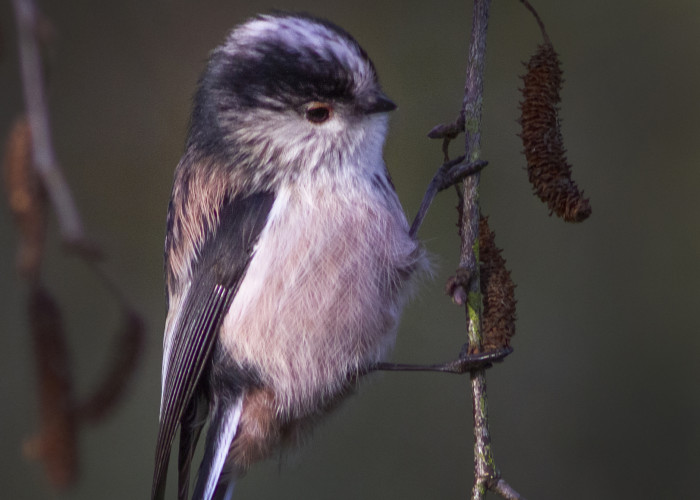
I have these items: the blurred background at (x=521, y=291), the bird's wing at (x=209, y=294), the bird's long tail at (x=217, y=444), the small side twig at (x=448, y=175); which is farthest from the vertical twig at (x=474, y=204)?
the blurred background at (x=521, y=291)

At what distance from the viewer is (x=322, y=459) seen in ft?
9.64

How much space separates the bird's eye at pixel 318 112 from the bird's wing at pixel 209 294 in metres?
0.19

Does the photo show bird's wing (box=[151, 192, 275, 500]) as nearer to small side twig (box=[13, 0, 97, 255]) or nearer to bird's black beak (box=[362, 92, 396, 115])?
bird's black beak (box=[362, 92, 396, 115])

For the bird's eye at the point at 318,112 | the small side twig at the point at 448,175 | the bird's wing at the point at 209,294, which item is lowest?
the bird's wing at the point at 209,294

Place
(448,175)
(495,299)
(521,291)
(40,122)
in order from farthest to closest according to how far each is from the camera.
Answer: (521,291) < (448,175) < (495,299) < (40,122)

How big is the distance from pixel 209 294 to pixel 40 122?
973 millimetres

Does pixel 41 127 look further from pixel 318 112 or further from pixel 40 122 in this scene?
pixel 318 112

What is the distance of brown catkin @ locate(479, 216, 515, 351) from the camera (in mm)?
1549

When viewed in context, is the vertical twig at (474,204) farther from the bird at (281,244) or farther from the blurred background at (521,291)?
the blurred background at (521,291)

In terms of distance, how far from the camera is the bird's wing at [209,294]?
6.18 ft

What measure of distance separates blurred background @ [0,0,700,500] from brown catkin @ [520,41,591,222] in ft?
3.22

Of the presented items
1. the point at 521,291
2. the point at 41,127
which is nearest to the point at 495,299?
the point at 41,127

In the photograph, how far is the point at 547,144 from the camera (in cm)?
161

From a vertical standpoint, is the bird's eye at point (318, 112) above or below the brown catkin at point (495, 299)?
above
